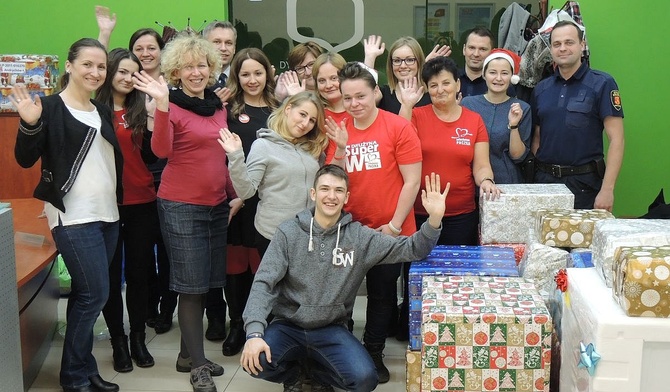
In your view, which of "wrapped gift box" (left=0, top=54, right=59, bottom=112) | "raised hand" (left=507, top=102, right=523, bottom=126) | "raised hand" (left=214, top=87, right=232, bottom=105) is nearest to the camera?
"raised hand" (left=214, top=87, right=232, bottom=105)

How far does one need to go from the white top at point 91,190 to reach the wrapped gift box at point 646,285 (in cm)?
221

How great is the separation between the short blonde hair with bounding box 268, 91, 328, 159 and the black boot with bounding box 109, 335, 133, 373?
4.51 feet

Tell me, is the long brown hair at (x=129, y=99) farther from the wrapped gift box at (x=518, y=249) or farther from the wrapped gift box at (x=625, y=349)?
the wrapped gift box at (x=625, y=349)

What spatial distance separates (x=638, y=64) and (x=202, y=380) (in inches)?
162

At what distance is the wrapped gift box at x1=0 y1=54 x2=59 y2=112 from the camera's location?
560cm

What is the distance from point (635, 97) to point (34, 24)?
187 inches

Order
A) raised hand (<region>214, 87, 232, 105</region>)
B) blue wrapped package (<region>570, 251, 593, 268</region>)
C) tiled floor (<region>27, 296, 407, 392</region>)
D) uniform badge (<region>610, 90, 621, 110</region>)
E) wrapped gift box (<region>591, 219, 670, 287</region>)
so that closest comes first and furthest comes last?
wrapped gift box (<region>591, 219, 670, 287</region>)
blue wrapped package (<region>570, 251, 593, 268</region>)
tiled floor (<region>27, 296, 407, 392</region>)
raised hand (<region>214, 87, 232, 105</region>)
uniform badge (<region>610, 90, 621, 110</region>)

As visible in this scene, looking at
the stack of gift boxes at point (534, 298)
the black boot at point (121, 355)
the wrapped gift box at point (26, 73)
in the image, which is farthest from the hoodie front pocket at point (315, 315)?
the wrapped gift box at point (26, 73)

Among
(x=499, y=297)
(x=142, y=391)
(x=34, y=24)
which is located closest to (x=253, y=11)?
(x=34, y=24)

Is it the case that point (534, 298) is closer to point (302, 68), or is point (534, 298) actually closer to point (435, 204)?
point (435, 204)

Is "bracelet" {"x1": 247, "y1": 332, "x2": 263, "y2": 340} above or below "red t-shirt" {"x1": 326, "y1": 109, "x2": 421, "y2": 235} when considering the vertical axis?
below

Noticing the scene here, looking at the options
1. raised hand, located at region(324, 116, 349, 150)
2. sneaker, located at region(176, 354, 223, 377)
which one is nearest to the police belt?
raised hand, located at region(324, 116, 349, 150)

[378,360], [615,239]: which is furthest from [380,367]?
[615,239]

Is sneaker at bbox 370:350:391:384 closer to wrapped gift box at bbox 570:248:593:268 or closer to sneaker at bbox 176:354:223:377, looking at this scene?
sneaker at bbox 176:354:223:377
